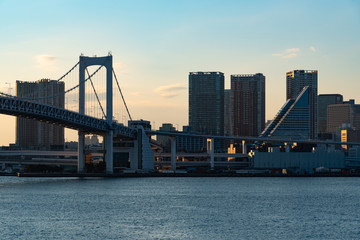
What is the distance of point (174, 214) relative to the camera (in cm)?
4331

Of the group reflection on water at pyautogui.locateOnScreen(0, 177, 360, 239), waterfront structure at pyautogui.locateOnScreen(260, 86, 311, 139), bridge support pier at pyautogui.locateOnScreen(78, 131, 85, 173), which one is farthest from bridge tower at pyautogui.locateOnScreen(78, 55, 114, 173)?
waterfront structure at pyautogui.locateOnScreen(260, 86, 311, 139)

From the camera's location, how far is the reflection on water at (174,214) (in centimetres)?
3519

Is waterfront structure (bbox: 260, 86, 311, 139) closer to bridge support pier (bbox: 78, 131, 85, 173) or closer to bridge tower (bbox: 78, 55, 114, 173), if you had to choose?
bridge support pier (bbox: 78, 131, 85, 173)

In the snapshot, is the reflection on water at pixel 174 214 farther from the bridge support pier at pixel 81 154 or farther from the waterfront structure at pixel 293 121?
the waterfront structure at pixel 293 121

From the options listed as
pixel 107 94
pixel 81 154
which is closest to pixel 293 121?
pixel 81 154

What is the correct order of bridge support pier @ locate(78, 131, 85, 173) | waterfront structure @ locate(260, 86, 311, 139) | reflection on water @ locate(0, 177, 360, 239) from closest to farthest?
reflection on water @ locate(0, 177, 360, 239) → bridge support pier @ locate(78, 131, 85, 173) → waterfront structure @ locate(260, 86, 311, 139)

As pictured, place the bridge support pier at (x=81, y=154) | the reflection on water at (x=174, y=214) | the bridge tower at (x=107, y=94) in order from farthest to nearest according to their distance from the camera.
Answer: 1. the bridge support pier at (x=81, y=154)
2. the bridge tower at (x=107, y=94)
3. the reflection on water at (x=174, y=214)

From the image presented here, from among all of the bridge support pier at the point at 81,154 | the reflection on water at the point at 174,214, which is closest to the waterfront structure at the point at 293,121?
the bridge support pier at the point at 81,154

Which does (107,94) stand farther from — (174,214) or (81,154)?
(174,214)

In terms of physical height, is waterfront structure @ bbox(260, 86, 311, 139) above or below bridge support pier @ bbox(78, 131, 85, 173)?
above

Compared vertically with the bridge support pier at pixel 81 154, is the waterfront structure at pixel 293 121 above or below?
above

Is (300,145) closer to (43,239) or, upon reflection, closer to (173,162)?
(173,162)

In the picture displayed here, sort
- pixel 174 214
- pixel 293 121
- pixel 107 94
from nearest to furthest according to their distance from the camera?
pixel 174 214 < pixel 107 94 < pixel 293 121

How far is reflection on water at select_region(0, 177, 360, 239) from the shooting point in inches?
1385
